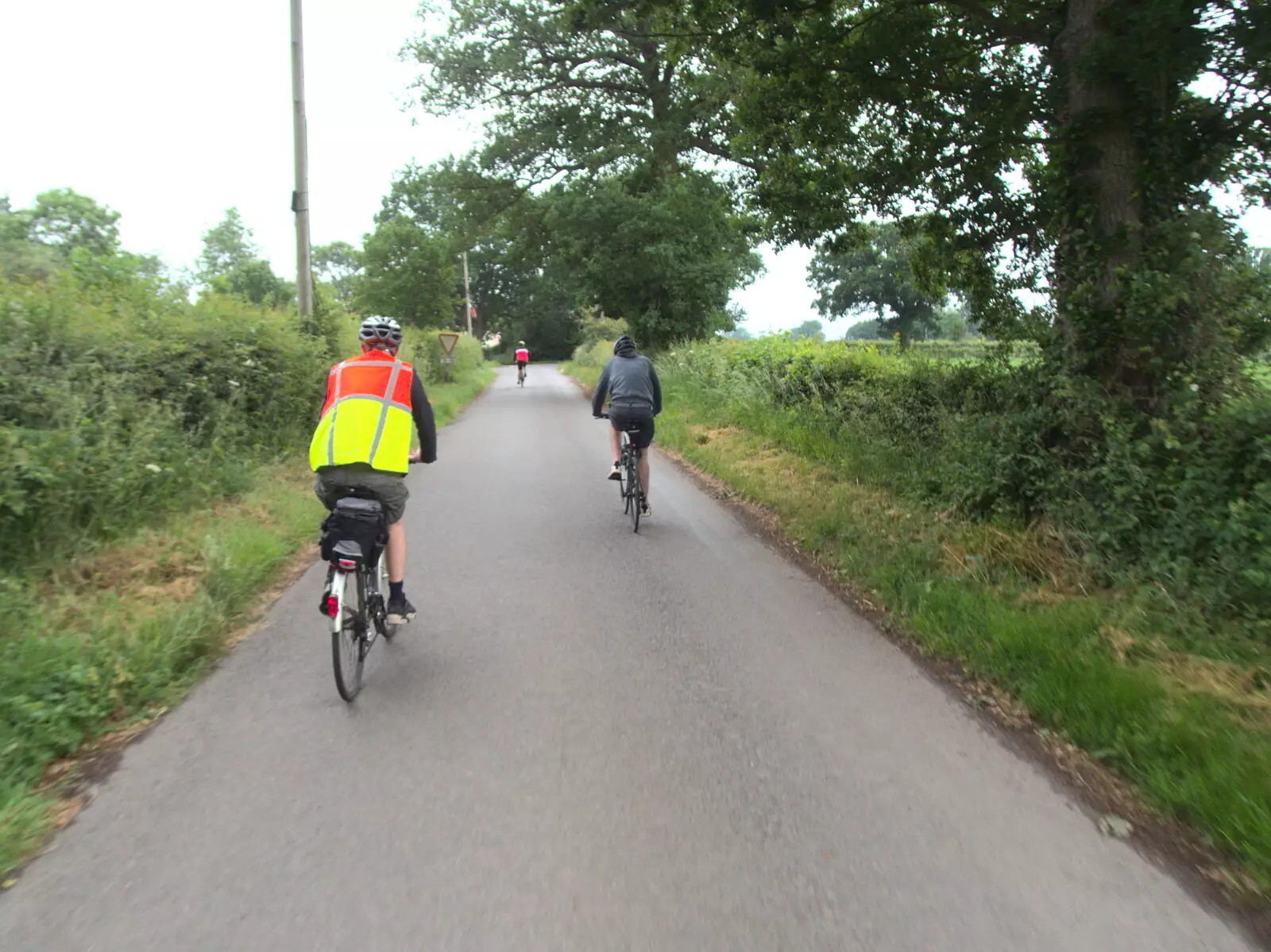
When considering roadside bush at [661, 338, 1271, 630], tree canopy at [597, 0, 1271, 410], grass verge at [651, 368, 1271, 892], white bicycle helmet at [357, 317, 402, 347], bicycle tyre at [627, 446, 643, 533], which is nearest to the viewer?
grass verge at [651, 368, 1271, 892]

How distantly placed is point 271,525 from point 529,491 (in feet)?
12.0

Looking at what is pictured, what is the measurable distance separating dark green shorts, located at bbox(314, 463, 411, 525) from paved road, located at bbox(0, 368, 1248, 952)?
1007 mm

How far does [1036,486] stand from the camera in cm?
630

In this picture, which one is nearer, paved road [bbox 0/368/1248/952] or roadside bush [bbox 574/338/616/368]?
paved road [bbox 0/368/1248/952]

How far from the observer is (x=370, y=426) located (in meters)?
4.45

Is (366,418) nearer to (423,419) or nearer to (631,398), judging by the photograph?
(423,419)

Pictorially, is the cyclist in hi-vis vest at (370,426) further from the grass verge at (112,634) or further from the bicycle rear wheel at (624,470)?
the bicycle rear wheel at (624,470)

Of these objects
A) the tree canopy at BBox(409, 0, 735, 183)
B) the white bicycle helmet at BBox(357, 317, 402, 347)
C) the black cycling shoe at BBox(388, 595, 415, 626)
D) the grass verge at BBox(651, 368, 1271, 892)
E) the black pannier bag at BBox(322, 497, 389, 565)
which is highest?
the tree canopy at BBox(409, 0, 735, 183)

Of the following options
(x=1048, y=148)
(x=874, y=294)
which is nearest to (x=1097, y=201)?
(x=1048, y=148)

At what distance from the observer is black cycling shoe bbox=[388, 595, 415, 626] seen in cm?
502

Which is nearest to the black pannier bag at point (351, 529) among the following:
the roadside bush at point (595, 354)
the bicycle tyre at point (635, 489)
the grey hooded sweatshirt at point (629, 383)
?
the bicycle tyre at point (635, 489)

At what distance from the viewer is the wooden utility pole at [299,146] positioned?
1247 cm

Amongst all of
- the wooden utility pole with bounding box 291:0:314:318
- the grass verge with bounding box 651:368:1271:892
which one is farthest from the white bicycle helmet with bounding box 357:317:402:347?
the wooden utility pole with bounding box 291:0:314:318

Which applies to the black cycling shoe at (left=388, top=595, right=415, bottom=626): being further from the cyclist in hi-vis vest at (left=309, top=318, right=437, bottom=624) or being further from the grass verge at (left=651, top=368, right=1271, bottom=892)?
the grass verge at (left=651, top=368, right=1271, bottom=892)
